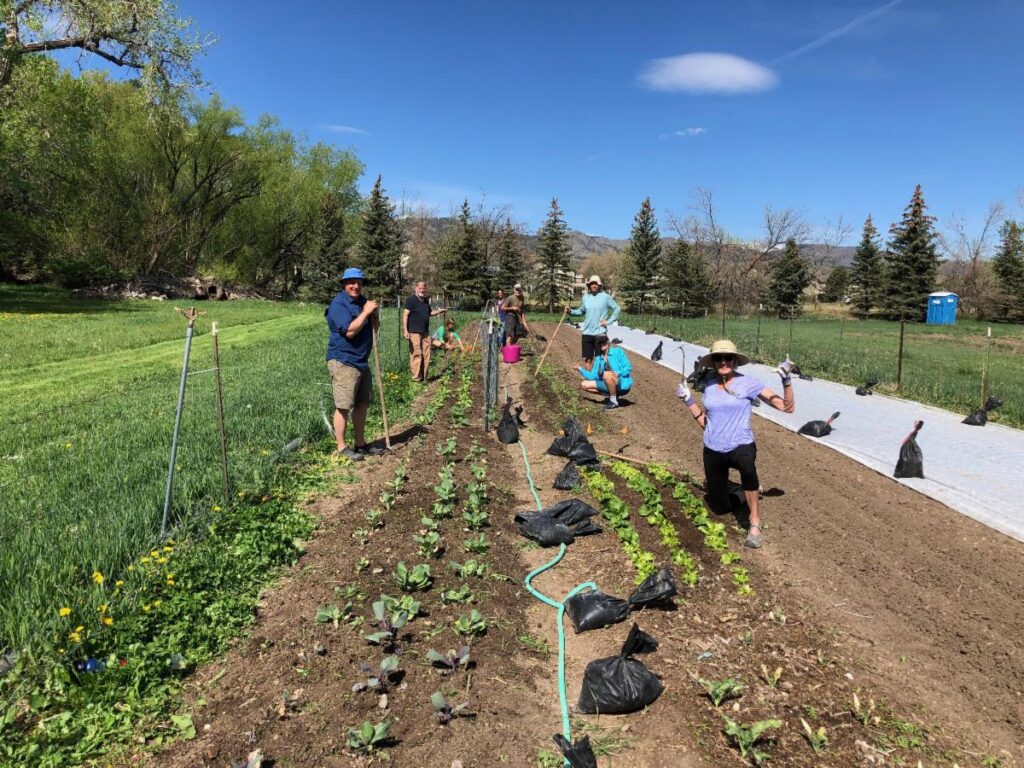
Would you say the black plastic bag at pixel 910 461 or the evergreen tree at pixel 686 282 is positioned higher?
the evergreen tree at pixel 686 282

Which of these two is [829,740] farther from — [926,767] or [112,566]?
[112,566]

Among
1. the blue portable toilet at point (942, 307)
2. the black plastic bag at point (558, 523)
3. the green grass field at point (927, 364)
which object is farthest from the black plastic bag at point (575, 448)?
the blue portable toilet at point (942, 307)

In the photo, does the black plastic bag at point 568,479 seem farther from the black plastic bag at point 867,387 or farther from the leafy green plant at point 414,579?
the black plastic bag at point 867,387

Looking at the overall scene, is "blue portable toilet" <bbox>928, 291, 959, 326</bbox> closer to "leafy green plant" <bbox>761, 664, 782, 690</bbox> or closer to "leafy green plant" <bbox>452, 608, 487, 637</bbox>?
"leafy green plant" <bbox>761, 664, 782, 690</bbox>

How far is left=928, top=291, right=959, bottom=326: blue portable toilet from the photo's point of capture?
38438 mm

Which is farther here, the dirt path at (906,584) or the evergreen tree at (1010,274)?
the evergreen tree at (1010,274)

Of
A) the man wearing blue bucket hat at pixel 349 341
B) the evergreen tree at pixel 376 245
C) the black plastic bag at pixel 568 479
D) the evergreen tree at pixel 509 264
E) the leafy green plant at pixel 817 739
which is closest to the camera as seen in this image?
the leafy green plant at pixel 817 739

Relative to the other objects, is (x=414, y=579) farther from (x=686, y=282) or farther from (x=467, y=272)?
(x=686, y=282)

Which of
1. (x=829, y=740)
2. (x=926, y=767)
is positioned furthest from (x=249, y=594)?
(x=926, y=767)

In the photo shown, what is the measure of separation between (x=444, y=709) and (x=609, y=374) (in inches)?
273

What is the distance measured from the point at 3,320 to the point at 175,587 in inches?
810

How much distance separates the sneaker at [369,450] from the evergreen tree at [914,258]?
44821 mm

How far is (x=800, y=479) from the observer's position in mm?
Answer: 6098

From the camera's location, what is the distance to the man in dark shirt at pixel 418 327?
32.6 feet
